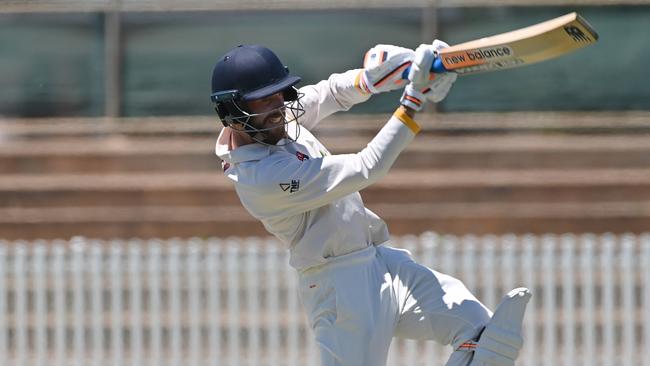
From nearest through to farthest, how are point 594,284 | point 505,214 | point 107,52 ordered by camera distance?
point 594,284 < point 505,214 < point 107,52

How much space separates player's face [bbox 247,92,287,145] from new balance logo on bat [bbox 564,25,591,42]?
3.30ft

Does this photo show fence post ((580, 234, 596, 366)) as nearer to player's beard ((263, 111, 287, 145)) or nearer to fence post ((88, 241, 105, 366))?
fence post ((88, 241, 105, 366))

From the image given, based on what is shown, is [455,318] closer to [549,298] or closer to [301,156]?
[301,156]

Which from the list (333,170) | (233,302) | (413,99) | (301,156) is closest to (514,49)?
(413,99)

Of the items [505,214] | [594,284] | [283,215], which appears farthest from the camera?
[505,214]

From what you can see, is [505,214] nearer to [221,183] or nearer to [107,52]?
[221,183]

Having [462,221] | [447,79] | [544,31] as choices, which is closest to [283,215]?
[447,79]

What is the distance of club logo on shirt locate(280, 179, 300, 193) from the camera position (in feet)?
14.4

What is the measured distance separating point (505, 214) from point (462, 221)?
0.28 metres

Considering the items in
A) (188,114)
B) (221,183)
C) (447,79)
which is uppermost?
(188,114)

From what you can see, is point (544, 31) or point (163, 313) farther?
point (163, 313)

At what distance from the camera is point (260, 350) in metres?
7.93

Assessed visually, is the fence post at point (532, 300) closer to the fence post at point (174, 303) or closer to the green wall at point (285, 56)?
the green wall at point (285, 56)

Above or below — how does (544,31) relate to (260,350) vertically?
above
